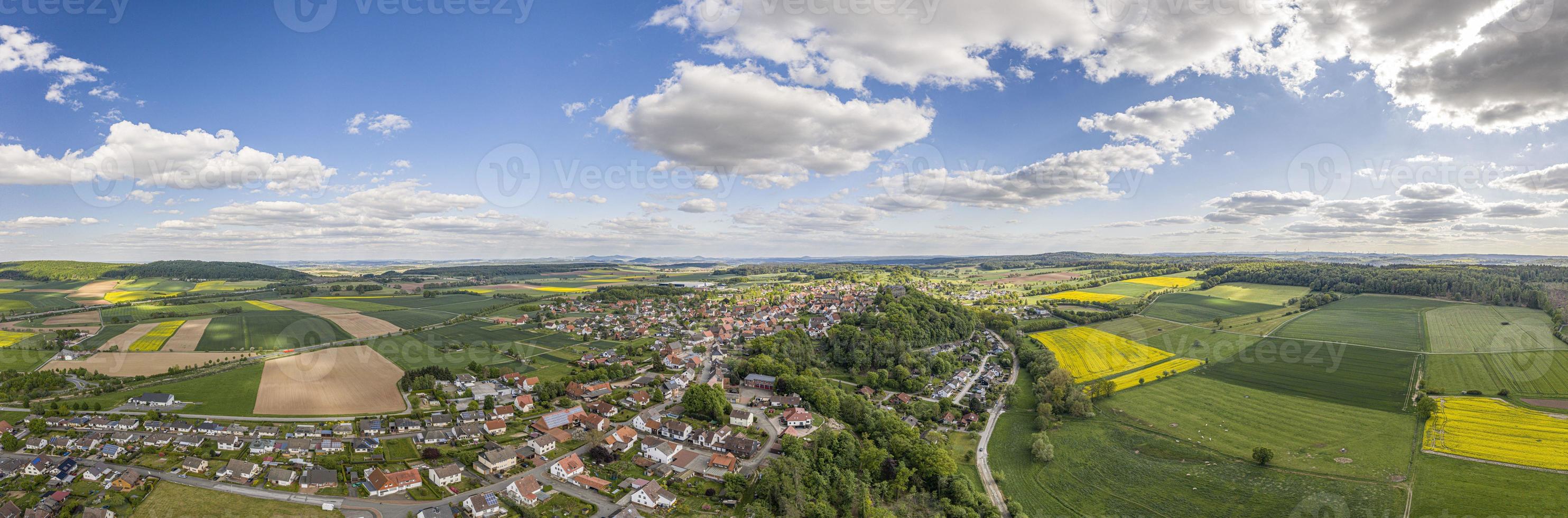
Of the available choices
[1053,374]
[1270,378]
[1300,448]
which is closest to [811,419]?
[1053,374]

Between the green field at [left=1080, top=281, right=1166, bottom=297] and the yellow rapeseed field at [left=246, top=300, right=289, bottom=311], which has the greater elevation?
the green field at [left=1080, top=281, right=1166, bottom=297]

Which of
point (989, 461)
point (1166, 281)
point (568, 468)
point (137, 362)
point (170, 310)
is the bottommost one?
point (989, 461)

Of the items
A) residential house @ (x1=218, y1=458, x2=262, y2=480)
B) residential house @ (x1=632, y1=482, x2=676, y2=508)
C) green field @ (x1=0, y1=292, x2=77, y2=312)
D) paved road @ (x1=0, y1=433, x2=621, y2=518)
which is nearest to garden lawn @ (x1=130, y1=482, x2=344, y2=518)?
paved road @ (x1=0, y1=433, x2=621, y2=518)

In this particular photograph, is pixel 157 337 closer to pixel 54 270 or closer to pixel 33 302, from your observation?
pixel 33 302

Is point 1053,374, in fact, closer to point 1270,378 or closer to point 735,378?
point 1270,378

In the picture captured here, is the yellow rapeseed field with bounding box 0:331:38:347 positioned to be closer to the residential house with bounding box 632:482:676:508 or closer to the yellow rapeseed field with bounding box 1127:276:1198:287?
the residential house with bounding box 632:482:676:508

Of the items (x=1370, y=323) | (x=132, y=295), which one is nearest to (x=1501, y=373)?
(x=1370, y=323)
